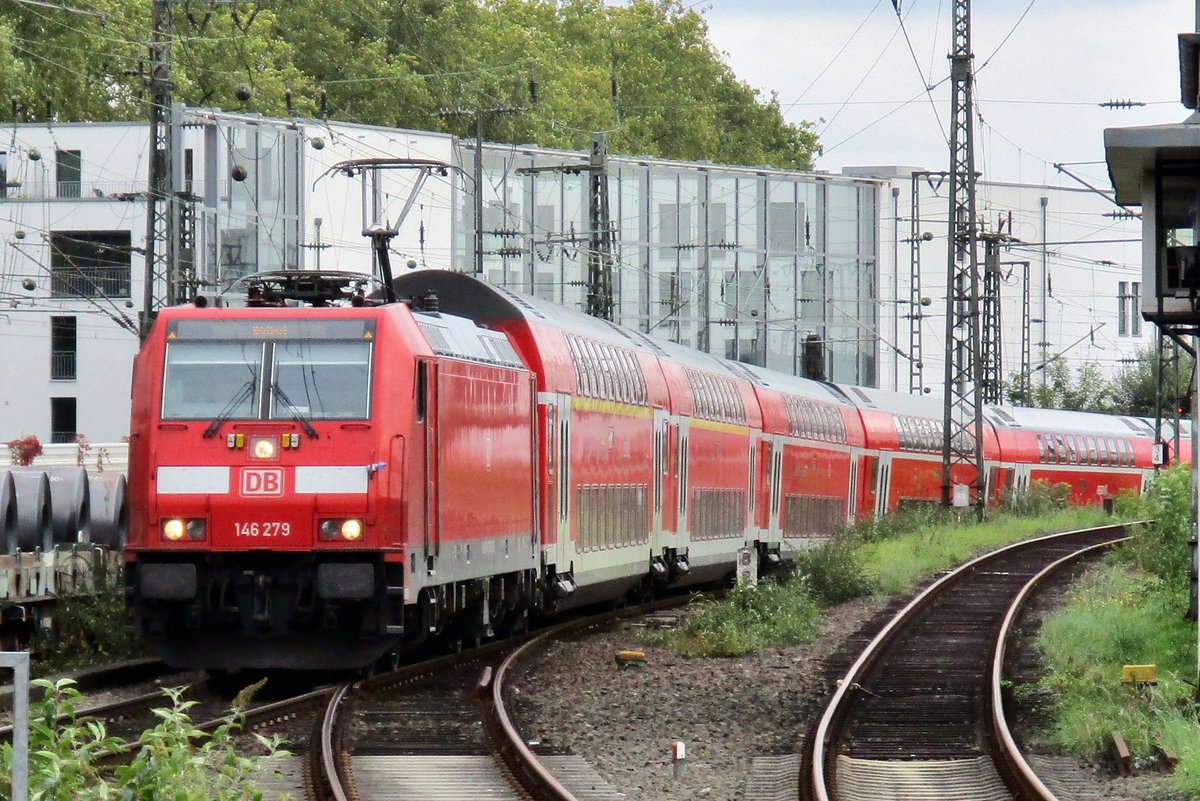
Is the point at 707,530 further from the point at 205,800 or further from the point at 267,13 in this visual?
the point at 267,13

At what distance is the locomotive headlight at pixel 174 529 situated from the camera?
14578mm

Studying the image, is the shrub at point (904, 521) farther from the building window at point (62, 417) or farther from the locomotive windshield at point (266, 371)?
the building window at point (62, 417)

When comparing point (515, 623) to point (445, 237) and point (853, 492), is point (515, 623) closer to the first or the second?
point (853, 492)

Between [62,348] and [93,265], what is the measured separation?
241cm

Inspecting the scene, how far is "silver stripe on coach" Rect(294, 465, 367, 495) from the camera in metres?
14.5

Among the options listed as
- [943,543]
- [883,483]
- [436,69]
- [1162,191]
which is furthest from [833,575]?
[436,69]

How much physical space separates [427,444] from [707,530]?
40.1 ft

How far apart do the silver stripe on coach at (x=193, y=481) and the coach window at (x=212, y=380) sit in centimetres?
39

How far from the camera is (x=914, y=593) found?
26.7m

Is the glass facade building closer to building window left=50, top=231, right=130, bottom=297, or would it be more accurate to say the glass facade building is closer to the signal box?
building window left=50, top=231, right=130, bottom=297

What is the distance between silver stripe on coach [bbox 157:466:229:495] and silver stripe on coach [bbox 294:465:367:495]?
0.56m

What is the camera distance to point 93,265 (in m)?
54.9

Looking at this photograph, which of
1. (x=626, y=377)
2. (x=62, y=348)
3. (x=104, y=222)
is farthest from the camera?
(x=62, y=348)

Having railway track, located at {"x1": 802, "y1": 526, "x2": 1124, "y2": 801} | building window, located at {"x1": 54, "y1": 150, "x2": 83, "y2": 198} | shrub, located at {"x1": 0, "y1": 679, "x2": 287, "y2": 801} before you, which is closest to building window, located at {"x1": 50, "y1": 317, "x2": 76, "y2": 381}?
building window, located at {"x1": 54, "y1": 150, "x2": 83, "y2": 198}
